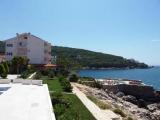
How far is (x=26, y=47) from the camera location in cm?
7488

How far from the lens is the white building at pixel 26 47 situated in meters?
74.6

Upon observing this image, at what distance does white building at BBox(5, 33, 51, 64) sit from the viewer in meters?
74.6

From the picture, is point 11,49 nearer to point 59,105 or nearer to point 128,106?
point 128,106

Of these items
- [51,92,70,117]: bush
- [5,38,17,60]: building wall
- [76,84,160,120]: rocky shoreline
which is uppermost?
[5,38,17,60]: building wall

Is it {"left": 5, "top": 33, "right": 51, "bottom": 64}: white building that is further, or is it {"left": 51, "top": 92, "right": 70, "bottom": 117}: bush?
{"left": 5, "top": 33, "right": 51, "bottom": 64}: white building

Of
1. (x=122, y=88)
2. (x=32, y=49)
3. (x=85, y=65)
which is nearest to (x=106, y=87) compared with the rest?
(x=122, y=88)

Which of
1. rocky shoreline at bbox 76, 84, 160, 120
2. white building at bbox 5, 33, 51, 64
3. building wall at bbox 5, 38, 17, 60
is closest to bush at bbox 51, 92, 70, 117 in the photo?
rocky shoreline at bbox 76, 84, 160, 120

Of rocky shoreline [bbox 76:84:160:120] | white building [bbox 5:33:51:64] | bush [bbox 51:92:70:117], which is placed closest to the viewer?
bush [bbox 51:92:70:117]

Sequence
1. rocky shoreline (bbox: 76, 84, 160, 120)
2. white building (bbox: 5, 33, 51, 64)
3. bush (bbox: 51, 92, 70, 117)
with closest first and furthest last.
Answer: bush (bbox: 51, 92, 70, 117) → rocky shoreline (bbox: 76, 84, 160, 120) → white building (bbox: 5, 33, 51, 64)

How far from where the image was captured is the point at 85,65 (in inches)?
7229

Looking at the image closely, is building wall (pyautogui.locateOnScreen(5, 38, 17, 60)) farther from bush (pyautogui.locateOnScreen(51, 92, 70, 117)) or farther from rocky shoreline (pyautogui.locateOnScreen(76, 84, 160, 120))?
bush (pyautogui.locateOnScreen(51, 92, 70, 117))

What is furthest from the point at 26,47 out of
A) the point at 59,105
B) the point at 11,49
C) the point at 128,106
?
the point at 59,105

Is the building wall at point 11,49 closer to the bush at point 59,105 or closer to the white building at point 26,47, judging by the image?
the white building at point 26,47

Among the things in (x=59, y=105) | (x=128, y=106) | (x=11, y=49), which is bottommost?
(x=128, y=106)
